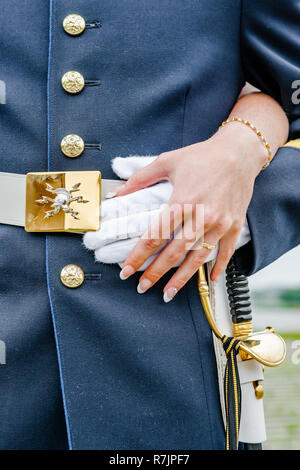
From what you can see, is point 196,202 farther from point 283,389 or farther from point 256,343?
point 283,389

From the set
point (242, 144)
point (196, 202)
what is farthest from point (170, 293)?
point (242, 144)

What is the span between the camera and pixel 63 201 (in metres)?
0.83

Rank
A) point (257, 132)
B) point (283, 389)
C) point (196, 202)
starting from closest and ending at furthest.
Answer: point (196, 202) < point (257, 132) < point (283, 389)

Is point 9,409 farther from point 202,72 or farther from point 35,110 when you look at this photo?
point 202,72

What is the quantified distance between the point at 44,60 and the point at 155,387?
58 cm

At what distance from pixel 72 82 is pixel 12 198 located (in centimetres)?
22

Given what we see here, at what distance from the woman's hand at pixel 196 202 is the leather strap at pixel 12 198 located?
16 centimetres

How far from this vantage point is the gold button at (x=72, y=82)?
33.9 inches

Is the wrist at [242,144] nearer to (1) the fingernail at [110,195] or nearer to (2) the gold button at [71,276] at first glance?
(1) the fingernail at [110,195]

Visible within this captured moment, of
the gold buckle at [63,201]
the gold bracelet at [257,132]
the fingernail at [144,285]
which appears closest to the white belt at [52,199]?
the gold buckle at [63,201]

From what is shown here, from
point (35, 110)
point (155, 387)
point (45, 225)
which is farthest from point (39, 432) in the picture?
point (35, 110)

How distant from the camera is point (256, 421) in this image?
0.91 metres

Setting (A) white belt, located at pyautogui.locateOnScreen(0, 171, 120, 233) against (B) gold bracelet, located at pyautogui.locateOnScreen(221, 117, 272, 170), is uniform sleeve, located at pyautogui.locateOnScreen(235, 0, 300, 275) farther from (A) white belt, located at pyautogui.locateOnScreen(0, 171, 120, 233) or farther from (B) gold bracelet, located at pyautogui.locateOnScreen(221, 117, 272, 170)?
(A) white belt, located at pyautogui.locateOnScreen(0, 171, 120, 233)
